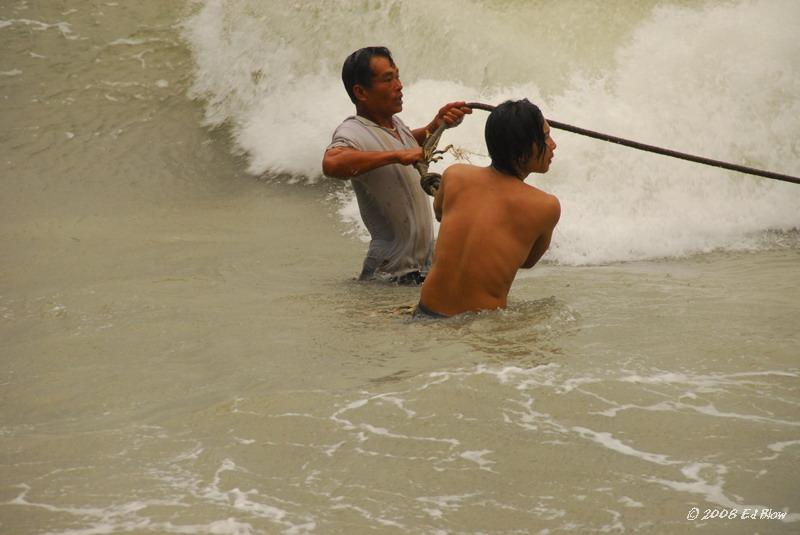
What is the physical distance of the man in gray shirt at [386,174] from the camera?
506 cm

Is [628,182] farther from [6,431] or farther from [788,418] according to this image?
[6,431]

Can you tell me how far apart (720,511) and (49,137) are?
24.9 feet

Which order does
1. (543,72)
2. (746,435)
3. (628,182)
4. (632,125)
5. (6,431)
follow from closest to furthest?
(746,435), (6,431), (628,182), (632,125), (543,72)

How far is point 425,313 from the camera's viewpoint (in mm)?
4375

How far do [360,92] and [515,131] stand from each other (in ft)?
4.36

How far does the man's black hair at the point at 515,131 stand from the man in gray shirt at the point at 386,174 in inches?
35.3

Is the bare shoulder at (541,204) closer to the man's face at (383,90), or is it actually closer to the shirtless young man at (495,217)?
the shirtless young man at (495,217)

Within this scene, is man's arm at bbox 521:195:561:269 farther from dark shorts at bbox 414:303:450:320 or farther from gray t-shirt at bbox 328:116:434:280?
gray t-shirt at bbox 328:116:434:280

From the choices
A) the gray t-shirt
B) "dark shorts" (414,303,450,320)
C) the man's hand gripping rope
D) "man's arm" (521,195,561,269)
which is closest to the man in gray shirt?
the gray t-shirt

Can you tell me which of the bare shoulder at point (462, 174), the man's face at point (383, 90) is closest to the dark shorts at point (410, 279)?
the man's face at point (383, 90)

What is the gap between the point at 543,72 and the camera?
8.89 meters

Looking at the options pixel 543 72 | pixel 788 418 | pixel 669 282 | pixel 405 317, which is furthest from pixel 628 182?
pixel 788 418

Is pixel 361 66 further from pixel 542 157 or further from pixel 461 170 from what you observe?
pixel 542 157

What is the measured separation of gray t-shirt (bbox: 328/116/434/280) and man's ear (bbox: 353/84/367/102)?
10 cm
